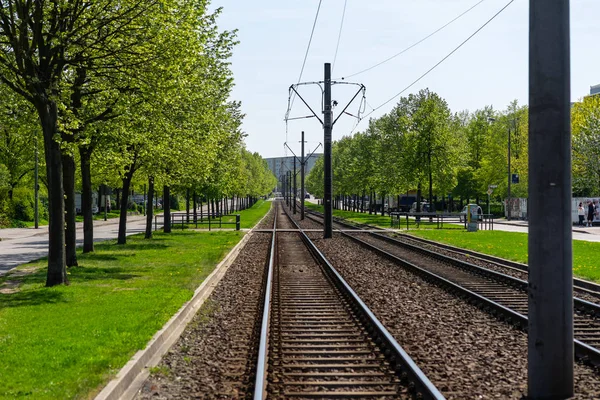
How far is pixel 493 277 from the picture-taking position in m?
16.5

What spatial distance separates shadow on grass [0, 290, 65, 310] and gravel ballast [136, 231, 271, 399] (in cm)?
312

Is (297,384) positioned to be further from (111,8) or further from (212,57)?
(212,57)

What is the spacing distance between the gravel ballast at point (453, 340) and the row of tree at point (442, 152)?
37658 mm

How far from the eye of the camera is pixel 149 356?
8203 millimetres

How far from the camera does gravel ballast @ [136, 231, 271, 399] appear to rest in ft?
22.6

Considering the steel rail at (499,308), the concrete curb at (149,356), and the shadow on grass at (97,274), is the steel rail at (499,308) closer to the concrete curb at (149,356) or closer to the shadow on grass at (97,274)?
the concrete curb at (149,356)

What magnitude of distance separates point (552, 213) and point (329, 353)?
3499mm

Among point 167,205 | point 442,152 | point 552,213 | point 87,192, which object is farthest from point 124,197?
point 442,152

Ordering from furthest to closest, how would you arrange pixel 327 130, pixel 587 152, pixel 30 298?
pixel 587 152 < pixel 327 130 < pixel 30 298

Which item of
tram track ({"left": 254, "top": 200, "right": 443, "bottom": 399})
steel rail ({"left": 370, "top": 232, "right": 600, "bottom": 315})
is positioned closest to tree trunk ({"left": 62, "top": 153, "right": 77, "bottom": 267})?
tram track ({"left": 254, "top": 200, "right": 443, "bottom": 399})

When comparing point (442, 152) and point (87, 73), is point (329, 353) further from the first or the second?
point (442, 152)

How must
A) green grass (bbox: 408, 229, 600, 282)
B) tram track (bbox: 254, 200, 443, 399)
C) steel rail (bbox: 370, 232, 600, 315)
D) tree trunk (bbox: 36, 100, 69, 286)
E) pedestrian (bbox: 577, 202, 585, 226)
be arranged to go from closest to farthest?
tram track (bbox: 254, 200, 443, 399) → steel rail (bbox: 370, 232, 600, 315) → tree trunk (bbox: 36, 100, 69, 286) → green grass (bbox: 408, 229, 600, 282) → pedestrian (bbox: 577, 202, 585, 226)

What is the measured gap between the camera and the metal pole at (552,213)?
20.7 feet

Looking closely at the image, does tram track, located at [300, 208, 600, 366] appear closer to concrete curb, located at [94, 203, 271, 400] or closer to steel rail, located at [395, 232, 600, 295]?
steel rail, located at [395, 232, 600, 295]
